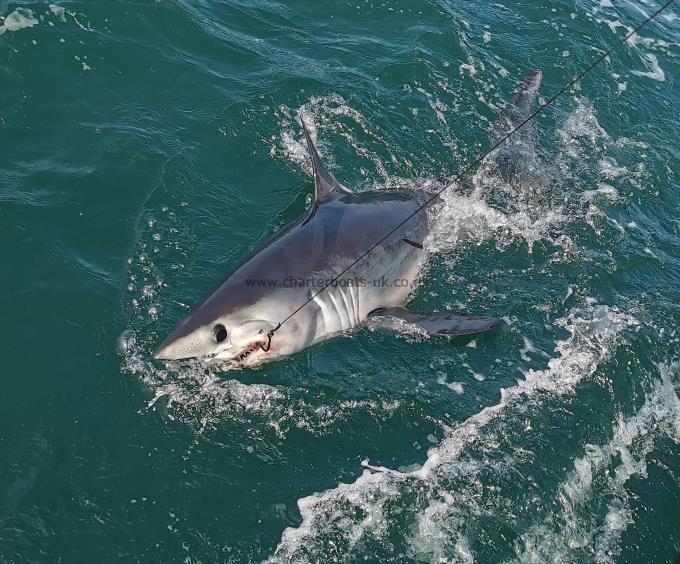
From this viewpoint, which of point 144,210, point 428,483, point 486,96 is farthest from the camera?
point 486,96

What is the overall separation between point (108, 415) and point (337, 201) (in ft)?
11.0

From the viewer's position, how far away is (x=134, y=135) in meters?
8.97

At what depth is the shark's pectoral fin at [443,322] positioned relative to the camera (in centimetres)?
693

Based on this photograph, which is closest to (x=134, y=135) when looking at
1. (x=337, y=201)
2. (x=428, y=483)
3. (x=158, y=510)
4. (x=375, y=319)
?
(x=337, y=201)

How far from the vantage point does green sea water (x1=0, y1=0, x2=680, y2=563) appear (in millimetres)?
5555

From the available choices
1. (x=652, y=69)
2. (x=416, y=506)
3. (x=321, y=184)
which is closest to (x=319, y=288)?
(x=321, y=184)

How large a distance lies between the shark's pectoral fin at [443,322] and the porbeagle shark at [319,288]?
0.01 m

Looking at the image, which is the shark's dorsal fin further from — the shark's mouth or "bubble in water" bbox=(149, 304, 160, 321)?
"bubble in water" bbox=(149, 304, 160, 321)

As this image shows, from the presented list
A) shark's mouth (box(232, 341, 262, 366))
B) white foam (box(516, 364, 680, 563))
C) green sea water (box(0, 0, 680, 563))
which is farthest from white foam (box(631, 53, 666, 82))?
shark's mouth (box(232, 341, 262, 366))

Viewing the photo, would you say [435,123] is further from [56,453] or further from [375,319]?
[56,453]

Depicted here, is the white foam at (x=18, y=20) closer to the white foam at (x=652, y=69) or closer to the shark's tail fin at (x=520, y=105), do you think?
the shark's tail fin at (x=520, y=105)

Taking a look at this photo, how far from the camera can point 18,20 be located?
10.1 metres

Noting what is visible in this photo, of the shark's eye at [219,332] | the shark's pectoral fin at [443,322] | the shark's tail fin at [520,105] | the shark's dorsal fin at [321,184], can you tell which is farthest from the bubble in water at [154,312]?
the shark's tail fin at [520,105]

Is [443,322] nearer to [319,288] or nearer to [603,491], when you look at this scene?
[319,288]
